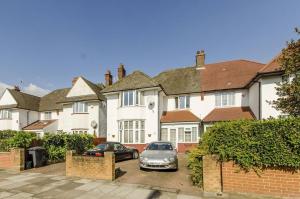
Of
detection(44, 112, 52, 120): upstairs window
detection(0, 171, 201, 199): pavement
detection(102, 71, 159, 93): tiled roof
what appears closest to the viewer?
detection(0, 171, 201, 199): pavement

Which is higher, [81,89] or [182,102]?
[81,89]

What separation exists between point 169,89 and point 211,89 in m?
4.65

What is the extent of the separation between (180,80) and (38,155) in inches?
656

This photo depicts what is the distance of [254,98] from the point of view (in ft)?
57.9

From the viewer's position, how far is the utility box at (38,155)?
41.3 feet

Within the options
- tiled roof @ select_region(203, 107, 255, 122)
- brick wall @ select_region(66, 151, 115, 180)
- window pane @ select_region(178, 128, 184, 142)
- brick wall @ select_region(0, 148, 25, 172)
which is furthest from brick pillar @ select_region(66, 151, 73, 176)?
tiled roof @ select_region(203, 107, 255, 122)

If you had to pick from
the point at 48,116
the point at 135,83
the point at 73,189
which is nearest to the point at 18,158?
the point at 73,189

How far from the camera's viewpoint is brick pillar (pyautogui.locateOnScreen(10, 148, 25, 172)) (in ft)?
38.0

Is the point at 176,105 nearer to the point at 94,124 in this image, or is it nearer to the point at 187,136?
the point at 187,136

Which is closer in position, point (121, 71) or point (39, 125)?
point (121, 71)

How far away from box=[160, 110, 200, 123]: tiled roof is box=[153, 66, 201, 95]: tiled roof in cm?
222

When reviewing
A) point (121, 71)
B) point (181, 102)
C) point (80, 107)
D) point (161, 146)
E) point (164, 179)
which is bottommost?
point (164, 179)

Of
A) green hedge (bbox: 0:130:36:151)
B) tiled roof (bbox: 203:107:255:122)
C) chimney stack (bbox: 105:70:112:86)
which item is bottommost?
green hedge (bbox: 0:130:36:151)

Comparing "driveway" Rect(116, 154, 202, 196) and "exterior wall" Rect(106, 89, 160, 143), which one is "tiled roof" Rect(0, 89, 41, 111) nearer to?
"exterior wall" Rect(106, 89, 160, 143)
